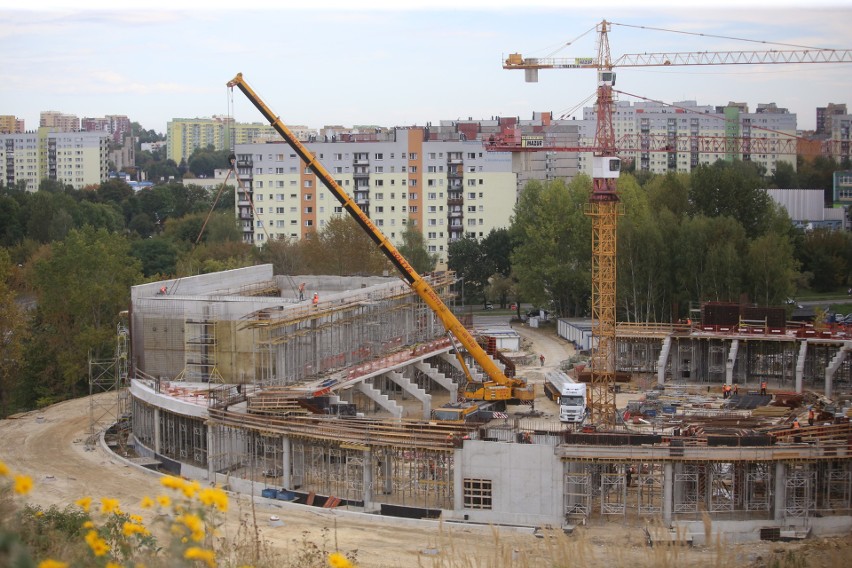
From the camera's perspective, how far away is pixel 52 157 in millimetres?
103438

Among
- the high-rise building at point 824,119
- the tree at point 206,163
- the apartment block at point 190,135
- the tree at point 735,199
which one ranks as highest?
the apartment block at point 190,135

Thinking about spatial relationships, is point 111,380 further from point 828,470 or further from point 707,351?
point 828,470

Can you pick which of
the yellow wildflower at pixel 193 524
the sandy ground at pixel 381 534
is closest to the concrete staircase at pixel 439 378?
the sandy ground at pixel 381 534

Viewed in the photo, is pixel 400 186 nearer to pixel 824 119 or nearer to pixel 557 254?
pixel 557 254

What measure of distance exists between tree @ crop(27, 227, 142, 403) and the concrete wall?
19.7 metres

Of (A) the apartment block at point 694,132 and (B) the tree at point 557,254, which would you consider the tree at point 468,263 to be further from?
(A) the apartment block at point 694,132

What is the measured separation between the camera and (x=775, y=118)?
8650 cm

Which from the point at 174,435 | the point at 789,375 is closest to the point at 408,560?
the point at 174,435

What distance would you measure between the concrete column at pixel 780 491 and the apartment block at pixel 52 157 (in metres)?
86.3

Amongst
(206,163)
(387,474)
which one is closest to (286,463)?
(387,474)

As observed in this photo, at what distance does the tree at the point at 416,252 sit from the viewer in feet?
180

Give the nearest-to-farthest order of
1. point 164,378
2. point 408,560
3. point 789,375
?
point 408,560, point 164,378, point 789,375

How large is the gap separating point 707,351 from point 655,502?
620 inches

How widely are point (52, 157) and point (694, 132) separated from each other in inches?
2145
